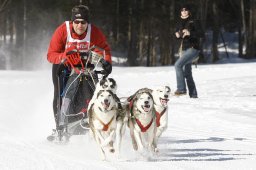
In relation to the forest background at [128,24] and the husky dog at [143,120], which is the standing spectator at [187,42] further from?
the forest background at [128,24]

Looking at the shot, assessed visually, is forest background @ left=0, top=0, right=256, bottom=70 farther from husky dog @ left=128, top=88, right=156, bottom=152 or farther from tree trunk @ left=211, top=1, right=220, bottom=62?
husky dog @ left=128, top=88, right=156, bottom=152

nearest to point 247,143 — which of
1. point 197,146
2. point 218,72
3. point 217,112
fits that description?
point 197,146

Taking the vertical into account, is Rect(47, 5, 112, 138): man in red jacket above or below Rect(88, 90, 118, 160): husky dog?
above

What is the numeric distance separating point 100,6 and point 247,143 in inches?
1360

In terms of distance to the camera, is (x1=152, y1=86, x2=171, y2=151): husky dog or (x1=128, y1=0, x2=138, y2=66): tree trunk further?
(x1=128, y1=0, x2=138, y2=66): tree trunk

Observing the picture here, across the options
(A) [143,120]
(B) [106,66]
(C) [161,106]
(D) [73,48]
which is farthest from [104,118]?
(D) [73,48]

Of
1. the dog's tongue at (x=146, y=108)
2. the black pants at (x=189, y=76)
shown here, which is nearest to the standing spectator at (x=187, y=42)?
the black pants at (x=189, y=76)

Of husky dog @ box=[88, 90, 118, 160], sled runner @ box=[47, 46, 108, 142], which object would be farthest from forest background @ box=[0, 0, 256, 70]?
husky dog @ box=[88, 90, 118, 160]

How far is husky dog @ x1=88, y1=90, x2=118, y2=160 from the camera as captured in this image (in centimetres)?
611

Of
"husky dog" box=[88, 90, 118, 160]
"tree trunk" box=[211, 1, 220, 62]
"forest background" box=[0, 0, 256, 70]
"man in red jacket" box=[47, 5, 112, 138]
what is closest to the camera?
"husky dog" box=[88, 90, 118, 160]

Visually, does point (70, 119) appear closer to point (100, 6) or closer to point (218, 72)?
point (218, 72)

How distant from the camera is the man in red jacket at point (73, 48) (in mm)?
7371

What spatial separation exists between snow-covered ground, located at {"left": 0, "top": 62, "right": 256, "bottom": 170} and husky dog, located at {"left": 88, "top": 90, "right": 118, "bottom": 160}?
8.8 inches

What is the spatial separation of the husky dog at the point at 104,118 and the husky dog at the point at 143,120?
0.25m
